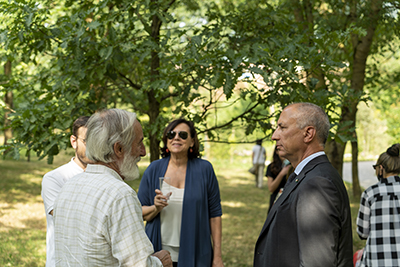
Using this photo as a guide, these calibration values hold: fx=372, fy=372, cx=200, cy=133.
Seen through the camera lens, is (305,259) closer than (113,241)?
No

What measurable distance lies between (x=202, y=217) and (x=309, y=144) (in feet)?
4.14

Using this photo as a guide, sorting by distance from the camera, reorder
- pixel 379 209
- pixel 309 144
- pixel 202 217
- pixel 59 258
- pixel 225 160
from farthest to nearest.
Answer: pixel 225 160, pixel 379 209, pixel 202 217, pixel 309 144, pixel 59 258

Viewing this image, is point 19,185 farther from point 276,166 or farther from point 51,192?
point 51,192

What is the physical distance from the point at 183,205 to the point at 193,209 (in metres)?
0.09

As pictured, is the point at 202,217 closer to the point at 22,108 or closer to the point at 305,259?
the point at 305,259

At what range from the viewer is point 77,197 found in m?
1.69

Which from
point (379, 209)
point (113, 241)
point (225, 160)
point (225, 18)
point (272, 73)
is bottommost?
point (225, 160)

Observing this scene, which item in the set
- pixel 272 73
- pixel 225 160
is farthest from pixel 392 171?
pixel 225 160

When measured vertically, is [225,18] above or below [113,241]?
above

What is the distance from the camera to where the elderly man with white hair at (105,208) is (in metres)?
1.60

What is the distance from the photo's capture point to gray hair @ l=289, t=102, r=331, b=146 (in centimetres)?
208

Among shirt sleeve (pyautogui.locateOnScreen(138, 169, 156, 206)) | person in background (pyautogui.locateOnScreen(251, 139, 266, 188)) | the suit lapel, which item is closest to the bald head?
the suit lapel

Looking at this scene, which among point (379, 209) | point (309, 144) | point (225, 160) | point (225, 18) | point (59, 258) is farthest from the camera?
point (225, 160)

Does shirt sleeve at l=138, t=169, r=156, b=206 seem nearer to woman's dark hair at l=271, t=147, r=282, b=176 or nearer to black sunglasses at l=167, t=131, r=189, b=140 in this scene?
black sunglasses at l=167, t=131, r=189, b=140
